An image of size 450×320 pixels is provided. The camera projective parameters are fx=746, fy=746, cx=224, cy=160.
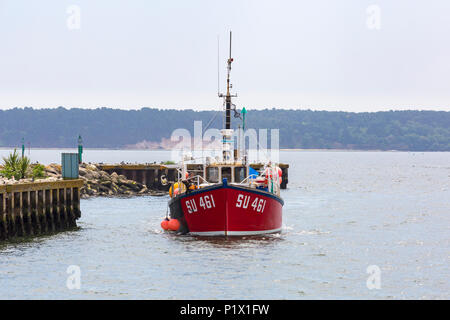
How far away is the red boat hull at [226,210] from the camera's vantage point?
3516 cm

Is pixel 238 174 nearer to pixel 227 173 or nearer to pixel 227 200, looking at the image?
pixel 227 173

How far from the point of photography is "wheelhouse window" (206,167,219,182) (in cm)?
3766

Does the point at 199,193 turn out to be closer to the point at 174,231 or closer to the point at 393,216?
the point at 174,231

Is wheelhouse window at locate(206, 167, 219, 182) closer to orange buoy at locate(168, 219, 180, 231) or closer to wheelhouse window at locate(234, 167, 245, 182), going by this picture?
wheelhouse window at locate(234, 167, 245, 182)

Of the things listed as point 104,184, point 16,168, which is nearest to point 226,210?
point 16,168

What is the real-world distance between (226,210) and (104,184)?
133 ft

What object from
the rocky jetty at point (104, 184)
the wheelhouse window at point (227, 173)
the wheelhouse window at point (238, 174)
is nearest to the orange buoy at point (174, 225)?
the wheelhouse window at point (227, 173)

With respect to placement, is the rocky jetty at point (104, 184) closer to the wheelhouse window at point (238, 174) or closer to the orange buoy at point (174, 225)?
the orange buoy at point (174, 225)

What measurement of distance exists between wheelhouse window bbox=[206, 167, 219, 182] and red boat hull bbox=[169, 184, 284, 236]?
1.98 metres

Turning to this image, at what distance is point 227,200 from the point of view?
35.0 metres

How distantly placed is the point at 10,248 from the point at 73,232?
8228 millimetres

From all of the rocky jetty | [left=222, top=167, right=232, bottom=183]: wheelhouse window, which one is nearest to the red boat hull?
[left=222, top=167, right=232, bottom=183]: wheelhouse window
